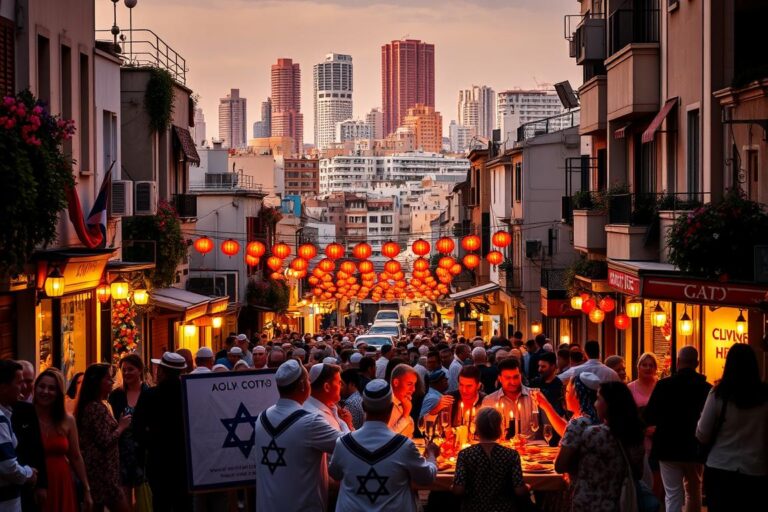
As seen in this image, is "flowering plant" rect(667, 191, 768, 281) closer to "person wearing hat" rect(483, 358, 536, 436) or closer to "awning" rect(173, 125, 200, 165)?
"person wearing hat" rect(483, 358, 536, 436)

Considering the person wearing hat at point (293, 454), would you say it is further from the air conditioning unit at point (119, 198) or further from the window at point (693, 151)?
the air conditioning unit at point (119, 198)

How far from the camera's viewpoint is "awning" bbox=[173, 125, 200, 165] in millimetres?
35656

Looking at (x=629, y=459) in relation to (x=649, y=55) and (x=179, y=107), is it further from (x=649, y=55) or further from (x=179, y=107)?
(x=179, y=107)

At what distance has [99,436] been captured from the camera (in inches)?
482

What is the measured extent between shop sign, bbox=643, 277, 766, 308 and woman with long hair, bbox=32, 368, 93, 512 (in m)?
8.17

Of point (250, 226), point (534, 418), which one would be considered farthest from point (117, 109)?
point (250, 226)

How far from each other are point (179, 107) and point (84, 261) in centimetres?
1747

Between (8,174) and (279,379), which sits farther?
(8,174)

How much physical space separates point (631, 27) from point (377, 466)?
2030 centimetres

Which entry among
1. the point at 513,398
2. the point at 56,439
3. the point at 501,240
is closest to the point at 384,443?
the point at 56,439

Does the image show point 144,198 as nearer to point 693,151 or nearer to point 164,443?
point 693,151

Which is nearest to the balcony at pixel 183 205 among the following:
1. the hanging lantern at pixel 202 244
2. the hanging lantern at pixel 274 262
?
the hanging lantern at pixel 202 244

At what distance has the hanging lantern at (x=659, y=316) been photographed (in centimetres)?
2356

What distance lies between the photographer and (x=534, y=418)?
1270 cm
